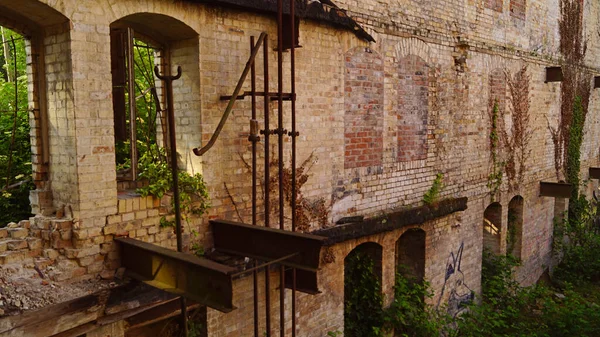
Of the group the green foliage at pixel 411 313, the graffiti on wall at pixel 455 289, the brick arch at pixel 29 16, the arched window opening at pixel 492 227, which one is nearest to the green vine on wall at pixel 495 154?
the arched window opening at pixel 492 227

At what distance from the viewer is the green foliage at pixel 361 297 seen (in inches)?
306

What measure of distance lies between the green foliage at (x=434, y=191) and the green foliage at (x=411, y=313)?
1.36 metres

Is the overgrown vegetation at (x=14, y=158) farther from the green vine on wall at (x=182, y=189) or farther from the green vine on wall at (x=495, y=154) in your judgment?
the green vine on wall at (x=495, y=154)

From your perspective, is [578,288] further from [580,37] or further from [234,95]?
[234,95]

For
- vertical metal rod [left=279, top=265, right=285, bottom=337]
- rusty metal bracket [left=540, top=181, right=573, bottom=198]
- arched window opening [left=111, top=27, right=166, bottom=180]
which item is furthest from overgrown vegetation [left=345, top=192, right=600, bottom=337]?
arched window opening [left=111, top=27, right=166, bottom=180]

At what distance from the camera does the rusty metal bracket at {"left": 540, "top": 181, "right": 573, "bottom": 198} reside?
11789 millimetres

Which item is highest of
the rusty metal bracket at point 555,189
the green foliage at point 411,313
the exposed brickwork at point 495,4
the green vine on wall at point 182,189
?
the exposed brickwork at point 495,4

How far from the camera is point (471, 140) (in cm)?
949

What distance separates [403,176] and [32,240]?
5.43 m

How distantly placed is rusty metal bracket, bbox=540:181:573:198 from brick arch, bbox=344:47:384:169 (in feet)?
22.4

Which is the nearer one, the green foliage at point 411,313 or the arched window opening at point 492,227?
the green foliage at point 411,313

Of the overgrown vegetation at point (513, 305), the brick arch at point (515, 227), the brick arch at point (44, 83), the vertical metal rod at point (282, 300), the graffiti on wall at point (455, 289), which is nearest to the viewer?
the brick arch at point (44, 83)

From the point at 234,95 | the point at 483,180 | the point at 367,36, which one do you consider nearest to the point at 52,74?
the point at 234,95

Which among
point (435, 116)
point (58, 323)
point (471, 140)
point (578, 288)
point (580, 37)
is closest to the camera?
point (58, 323)
